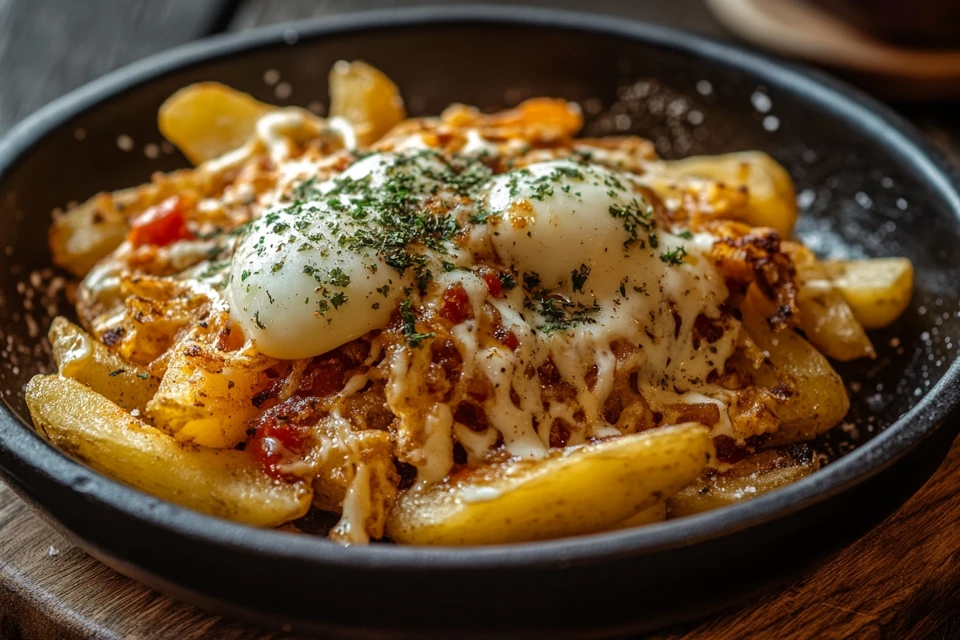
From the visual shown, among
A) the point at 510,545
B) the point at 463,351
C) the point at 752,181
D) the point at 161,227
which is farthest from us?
the point at 752,181

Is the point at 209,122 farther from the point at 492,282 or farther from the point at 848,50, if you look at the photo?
the point at 848,50

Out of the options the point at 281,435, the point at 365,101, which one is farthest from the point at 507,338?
the point at 365,101

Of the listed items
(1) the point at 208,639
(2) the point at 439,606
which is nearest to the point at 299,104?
(1) the point at 208,639

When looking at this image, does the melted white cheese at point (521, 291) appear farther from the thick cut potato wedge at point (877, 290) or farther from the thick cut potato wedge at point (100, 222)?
the thick cut potato wedge at point (100, 222)

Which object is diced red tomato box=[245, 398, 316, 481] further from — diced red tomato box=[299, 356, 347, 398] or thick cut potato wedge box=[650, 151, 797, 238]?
thick cut potato wedge box=[650, 151, 797, 238]

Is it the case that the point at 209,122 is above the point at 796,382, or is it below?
above

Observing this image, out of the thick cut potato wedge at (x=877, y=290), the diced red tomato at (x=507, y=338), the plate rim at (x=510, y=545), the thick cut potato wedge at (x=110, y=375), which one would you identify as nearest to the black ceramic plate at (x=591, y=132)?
the plate rim at (x=510, y=545)

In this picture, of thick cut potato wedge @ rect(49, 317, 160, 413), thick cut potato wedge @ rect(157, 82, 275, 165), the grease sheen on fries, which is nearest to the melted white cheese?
the grease sheen on fries
